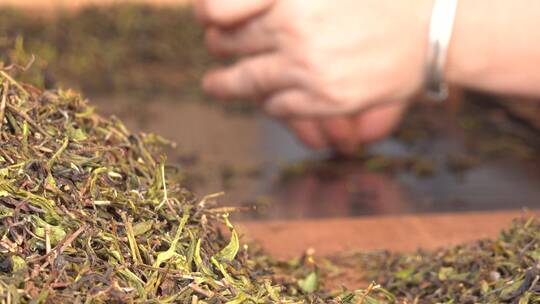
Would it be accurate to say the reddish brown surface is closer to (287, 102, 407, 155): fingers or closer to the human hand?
the human hand

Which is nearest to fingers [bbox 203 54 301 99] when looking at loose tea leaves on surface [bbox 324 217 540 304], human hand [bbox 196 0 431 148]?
human hand [bbox 196 0 431 148]

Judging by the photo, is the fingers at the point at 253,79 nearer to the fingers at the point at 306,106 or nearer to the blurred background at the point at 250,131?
the fingers at the point at 306,106

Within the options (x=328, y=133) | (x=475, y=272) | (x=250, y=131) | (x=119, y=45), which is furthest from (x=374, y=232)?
(x=119, y=45)

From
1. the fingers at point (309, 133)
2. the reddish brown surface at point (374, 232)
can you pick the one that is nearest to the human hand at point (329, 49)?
the fingers at point (309, 133)

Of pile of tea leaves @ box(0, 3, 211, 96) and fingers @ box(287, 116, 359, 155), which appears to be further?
pile of tea leaves @ box(0, 3, 211, 96)

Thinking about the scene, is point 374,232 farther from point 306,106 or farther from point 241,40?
point 241,40

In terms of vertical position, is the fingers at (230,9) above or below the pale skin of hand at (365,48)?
above
